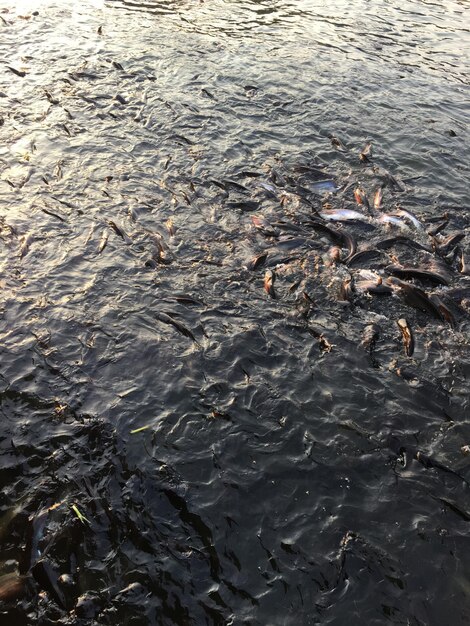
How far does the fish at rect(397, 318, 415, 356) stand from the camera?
297 inches

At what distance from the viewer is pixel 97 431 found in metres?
6.36

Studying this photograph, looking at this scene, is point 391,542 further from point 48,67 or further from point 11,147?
point 48,67

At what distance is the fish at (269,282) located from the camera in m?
8.39

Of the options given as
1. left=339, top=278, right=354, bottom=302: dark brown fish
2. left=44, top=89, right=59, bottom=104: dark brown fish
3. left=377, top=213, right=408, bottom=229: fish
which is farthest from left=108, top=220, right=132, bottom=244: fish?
left=44, top=89, right=59, bottom=104: dark brown fish

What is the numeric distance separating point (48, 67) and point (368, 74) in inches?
417

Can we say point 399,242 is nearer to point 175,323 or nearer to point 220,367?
point 220,367

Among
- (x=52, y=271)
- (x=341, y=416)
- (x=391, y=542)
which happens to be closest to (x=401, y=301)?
(x=341, y=416)

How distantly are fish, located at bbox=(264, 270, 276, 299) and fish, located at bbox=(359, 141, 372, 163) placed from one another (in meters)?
5.26

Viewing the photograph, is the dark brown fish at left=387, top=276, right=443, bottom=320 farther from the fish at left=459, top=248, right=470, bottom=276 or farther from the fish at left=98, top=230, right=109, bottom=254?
the fish at left=98, top=230, right=109, bottom=254

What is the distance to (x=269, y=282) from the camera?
27.9 feet

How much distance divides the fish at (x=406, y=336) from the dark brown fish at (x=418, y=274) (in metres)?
1.15

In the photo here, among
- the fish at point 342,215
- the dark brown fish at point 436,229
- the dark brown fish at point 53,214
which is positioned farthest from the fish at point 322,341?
the dark brown fish at point 53,214

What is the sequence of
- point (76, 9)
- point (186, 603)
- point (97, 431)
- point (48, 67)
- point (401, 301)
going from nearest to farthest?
point (186, 603) → point (97, 431) → point (401, 301) → point (48, 67) → point (76, 9)

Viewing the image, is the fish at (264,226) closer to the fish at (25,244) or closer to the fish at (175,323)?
the fish at (175,323)
